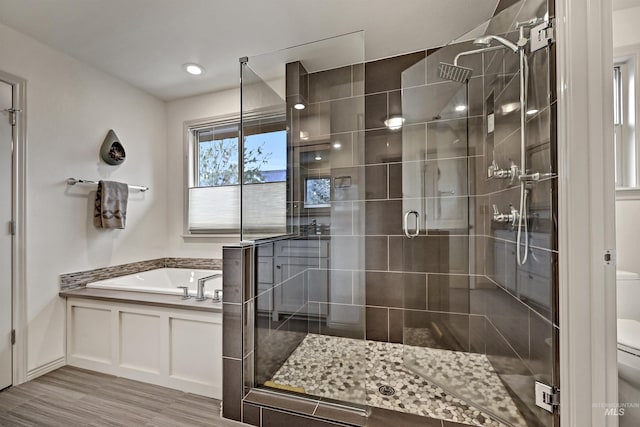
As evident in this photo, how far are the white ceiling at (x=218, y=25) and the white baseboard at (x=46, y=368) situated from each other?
96.5 inches

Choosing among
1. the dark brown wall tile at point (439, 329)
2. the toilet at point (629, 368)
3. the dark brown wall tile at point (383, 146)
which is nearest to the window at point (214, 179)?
the dark brown wall tile at point (383, 146)

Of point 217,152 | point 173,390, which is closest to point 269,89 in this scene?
point 217,152

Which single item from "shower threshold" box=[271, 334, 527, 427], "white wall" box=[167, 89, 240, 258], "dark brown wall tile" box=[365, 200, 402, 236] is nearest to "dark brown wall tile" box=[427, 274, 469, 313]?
"shower threshold" box=[271, 334, 527, 427]

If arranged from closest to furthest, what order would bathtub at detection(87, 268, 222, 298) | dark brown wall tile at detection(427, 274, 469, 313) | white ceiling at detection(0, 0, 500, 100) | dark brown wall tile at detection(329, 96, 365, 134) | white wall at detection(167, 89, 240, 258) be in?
white ceiling at detection(0, 0, 500, 100) → dark brown wall tile at detection(329, 96, 365, 134) → dark brown wall tile at detection(427, 274, 469, 313) → bathtub at detection(87, 268, 222, 298) → white wall at detection(167, 89, 240, 258)

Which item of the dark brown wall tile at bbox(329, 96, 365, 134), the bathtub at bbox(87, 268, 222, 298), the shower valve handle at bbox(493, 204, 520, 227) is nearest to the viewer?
the shower valve handle at bbox(493, 204, 520, 227)

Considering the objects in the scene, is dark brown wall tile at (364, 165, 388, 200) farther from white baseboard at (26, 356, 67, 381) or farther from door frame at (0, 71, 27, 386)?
white baseboard at (26, 356, 67, 381)

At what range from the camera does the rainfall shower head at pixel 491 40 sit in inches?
56.2

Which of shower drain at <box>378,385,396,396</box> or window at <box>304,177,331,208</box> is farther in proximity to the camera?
window at <box>304,177,331,208</box>

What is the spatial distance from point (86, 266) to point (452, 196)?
3.09m

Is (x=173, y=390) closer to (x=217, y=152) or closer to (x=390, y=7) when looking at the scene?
(x=217, y=152)

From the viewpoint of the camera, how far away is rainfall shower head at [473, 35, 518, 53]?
1428 millimetres

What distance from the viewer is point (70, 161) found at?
223 centimetres

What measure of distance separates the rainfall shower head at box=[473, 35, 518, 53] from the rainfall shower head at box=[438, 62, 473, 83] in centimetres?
17

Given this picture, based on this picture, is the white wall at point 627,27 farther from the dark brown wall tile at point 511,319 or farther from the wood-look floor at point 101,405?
the wood-look floor at point 101,405
